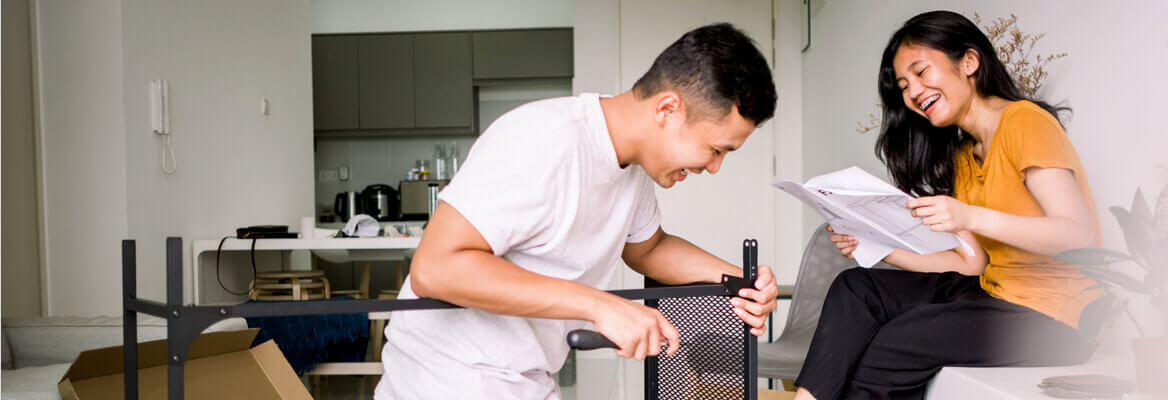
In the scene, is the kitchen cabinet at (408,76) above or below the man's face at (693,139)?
above

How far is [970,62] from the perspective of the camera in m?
1.57

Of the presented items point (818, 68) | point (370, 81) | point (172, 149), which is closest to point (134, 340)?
point (172, 149)

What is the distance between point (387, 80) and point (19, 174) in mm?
2721

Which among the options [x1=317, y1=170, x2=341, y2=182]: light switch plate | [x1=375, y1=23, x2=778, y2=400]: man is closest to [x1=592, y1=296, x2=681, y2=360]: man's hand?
[x1=375, y1=23, x2=778, y2=400]: man

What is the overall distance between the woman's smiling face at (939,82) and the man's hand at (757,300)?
2.85 ft

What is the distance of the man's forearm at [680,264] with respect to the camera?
1.12 m

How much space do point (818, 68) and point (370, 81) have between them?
3.28 metres

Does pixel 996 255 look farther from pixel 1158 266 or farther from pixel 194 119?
pixel 194 119

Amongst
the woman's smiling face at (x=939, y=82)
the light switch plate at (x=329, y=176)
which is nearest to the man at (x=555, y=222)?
the woman's smiling face at (x=939, y=82)

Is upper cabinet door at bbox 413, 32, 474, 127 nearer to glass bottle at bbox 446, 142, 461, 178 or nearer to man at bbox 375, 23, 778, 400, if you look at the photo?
glass bottle at bbox 446, 142, 461, 178

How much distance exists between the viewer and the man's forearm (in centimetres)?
112

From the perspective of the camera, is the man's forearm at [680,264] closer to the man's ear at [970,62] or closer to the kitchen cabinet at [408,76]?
the man's ear at [970,62]

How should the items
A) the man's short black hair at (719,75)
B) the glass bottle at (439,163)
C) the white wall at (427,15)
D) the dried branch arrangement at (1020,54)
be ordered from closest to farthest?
1. the man's short black hair at (719,75)
2. the dried branch arrangement at (1020,54)
3. the white wall at (427,15)
4. the glass bottle at (439,163)

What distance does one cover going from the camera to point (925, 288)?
167cm
